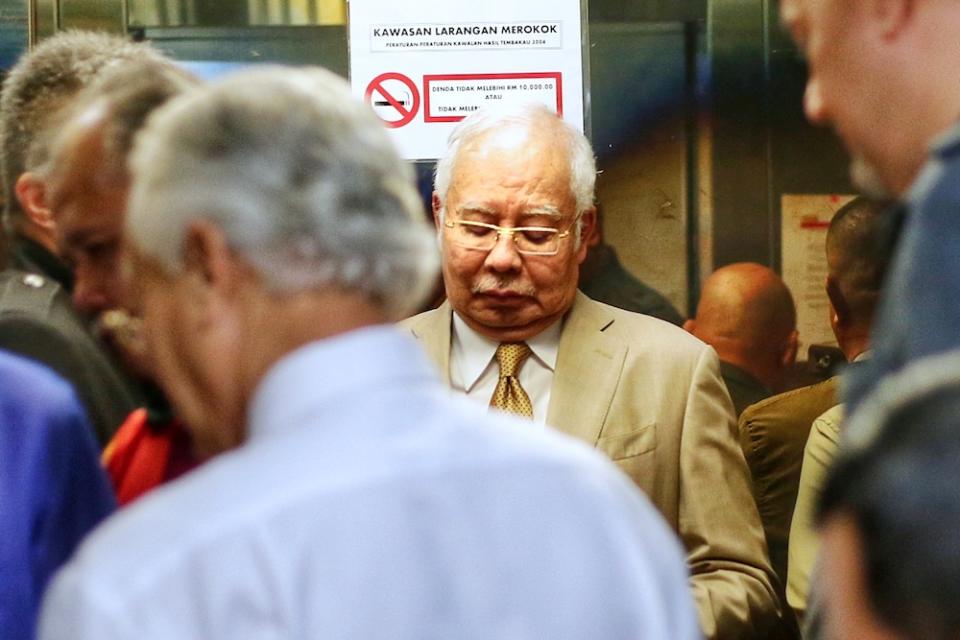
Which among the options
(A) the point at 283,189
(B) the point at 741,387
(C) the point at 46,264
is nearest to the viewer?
(A) the point at 283,189

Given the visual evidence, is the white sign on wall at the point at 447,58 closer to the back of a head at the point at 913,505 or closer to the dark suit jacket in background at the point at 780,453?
the dark suit jacket in background at the point at 780,453

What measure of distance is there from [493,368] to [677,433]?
1.44 feet

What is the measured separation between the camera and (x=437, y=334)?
3.40 metres

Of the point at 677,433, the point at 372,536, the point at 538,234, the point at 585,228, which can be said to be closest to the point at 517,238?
the point at 538,234

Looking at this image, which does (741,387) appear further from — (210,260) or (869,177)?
(210,260)

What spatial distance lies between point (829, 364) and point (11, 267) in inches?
97.2

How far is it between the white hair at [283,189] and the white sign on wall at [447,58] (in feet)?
7.64

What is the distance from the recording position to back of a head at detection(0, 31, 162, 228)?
2.35 metres

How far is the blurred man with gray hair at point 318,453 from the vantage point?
1.30 meters

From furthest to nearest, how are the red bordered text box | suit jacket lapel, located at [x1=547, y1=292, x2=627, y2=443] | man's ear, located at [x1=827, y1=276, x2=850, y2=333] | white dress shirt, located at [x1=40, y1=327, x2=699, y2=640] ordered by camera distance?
man's ear, located at [x1=827, y1=276, x2=850, y2=333] < the red bordered text box < suit jacket lapel, located at [x1=547, y1=292, x2=627, y2=443] < white dress shirt, located at [x1=40, y1=327, x2=699, y2=640]

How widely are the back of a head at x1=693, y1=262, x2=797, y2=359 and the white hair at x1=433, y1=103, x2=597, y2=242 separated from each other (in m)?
0.90

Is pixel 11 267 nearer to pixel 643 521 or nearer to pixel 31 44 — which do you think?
pixel 643 521

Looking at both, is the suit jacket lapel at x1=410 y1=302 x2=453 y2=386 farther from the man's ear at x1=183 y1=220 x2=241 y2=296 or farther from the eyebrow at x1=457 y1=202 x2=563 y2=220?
the man's ear at x1=183 y1=220 x2=241 y2=296

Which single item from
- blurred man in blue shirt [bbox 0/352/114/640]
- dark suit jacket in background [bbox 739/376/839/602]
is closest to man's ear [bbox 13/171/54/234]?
blurred man in blue shirt [bbox 0/352/114/640]
